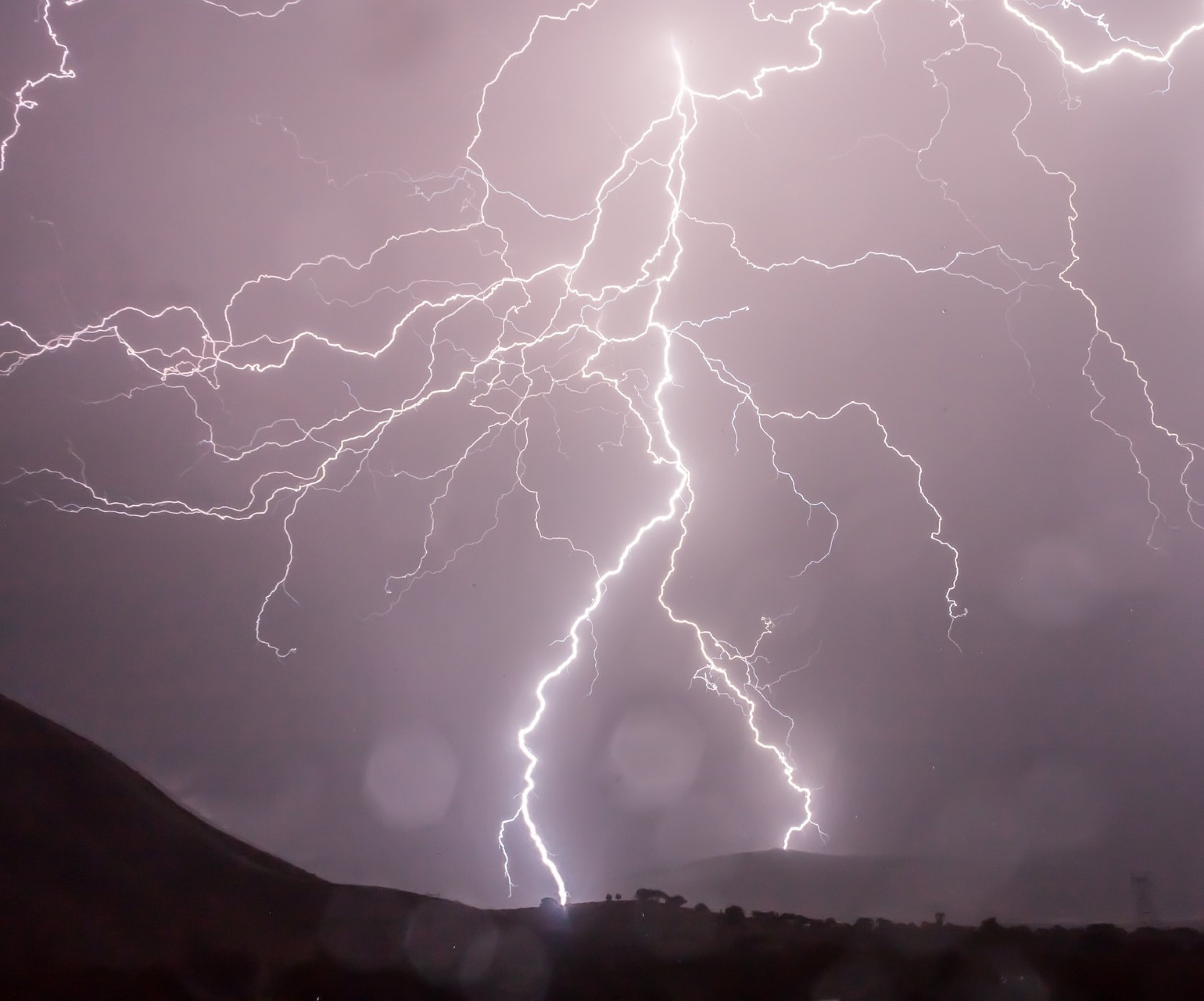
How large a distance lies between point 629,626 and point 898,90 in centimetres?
267

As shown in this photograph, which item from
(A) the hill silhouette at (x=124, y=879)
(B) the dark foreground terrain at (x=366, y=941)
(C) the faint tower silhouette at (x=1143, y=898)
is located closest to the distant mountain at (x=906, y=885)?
(C) the faint tower silhouette at (x=1143, y=898)

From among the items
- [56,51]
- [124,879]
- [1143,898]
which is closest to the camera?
[124,879]

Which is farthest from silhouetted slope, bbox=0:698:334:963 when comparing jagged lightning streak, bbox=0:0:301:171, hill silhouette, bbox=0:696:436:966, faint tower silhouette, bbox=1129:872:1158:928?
faint tower silhouette, bbox=1129:872:1158:928

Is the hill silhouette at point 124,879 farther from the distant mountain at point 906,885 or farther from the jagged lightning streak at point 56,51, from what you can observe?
the jagged lightning streak at point 56,51

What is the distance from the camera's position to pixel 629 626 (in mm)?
3719

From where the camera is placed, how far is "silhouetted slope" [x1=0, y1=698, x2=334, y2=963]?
290cm

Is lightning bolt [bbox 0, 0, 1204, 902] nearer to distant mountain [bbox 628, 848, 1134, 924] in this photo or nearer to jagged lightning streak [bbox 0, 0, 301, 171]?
jagged lightning streak [bbox 0, 0, 301, 171]

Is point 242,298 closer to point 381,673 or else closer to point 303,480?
point 303,480

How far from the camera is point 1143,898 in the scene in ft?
11.8

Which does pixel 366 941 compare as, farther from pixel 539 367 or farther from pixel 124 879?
pixel 539 367

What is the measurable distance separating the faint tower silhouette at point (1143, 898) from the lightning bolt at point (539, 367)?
1.38 metres

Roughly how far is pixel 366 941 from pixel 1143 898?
11.4 feet

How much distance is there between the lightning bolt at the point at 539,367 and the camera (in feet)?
11.4

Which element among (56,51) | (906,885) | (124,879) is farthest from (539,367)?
(906,885)
